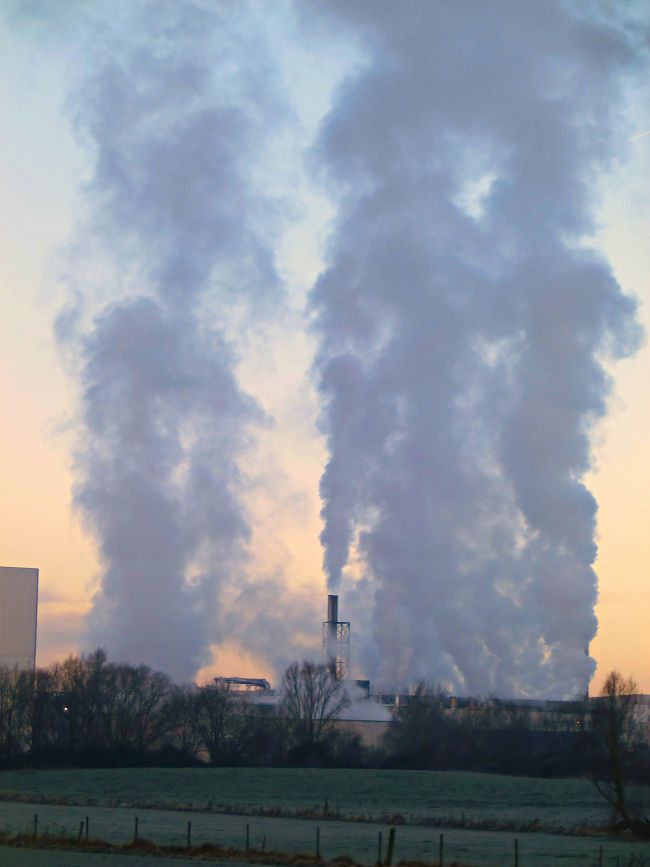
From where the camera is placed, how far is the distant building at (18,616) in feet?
259

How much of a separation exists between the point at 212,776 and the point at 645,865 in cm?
4185

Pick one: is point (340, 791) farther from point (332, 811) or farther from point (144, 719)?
point (144, 719)

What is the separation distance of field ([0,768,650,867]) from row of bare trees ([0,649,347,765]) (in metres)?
8.72

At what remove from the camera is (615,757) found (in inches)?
1650

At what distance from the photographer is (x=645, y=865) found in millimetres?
27312

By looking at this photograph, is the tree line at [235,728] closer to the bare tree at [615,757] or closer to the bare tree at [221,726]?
the bare tree at [221,726]

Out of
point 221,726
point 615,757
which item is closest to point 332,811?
point 615,757

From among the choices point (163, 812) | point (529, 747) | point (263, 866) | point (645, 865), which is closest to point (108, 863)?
point (263, 866)

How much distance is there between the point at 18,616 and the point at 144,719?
1105 cm

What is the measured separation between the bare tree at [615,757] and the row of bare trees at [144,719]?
3436 cm

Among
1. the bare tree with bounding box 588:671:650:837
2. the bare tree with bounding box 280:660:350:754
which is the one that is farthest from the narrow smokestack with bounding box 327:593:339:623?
the bare tree with bounding box 588:671:650:837

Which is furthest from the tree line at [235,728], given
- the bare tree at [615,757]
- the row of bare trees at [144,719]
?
the bare tree at [615,757]

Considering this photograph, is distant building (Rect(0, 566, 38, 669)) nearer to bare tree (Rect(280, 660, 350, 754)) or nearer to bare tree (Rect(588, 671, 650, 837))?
bare tree (Rect(280, 660, 350, 754))

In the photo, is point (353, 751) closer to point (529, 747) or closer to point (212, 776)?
point (529, 747)
